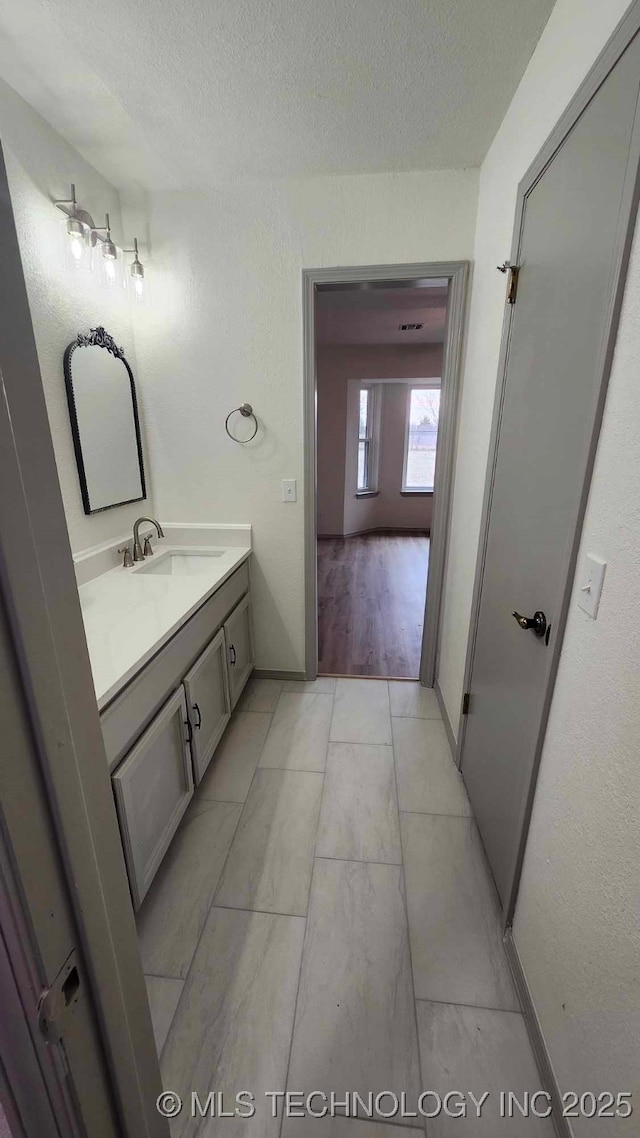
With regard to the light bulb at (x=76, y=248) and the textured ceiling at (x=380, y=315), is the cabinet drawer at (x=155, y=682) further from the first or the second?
the textured ceiling at (x=380, y=315)

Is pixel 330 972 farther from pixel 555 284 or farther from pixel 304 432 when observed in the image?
pixel 304 432

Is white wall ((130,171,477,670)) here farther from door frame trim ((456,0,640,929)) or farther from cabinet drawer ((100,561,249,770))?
door frame trim ((456,0,640,929))

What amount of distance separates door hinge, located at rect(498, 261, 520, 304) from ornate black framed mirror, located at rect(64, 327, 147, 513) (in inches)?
63.9

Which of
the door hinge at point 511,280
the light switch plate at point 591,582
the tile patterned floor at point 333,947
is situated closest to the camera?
the light switch plate at point 591,582

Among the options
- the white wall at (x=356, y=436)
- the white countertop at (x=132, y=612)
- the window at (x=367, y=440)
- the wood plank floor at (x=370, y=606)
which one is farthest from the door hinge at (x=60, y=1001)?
the window at (x=367, y=440)

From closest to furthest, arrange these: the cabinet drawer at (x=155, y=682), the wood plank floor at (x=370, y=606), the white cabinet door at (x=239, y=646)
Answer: the cabinet drawer at (x=155, y=682), the white cabinet door at (x=239, y=646), the wood plank floor at (x=370, y=606)

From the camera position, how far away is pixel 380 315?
13.5ft

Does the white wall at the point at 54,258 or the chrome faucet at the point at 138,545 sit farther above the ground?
the white wall at the point at 54,258

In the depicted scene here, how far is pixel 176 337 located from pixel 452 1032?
2780 millimetres

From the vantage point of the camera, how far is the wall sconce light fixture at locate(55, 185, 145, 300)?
1.65 m

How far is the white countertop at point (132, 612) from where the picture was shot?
1.22 meters

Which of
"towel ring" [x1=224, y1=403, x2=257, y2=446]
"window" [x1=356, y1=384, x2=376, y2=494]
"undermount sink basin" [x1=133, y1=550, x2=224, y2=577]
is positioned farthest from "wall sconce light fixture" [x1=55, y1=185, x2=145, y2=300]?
"window" [x1=356, y1=384, x2=376, y2=494]

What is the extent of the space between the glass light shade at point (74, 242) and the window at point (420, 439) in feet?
16.6

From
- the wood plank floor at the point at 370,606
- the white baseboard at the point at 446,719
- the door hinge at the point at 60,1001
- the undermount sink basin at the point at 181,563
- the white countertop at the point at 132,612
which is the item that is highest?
the door hinge at the point at 60,1001
